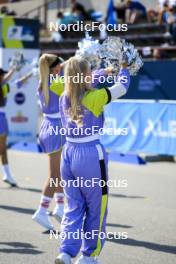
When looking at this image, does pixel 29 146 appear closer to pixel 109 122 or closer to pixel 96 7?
pixel 109 122

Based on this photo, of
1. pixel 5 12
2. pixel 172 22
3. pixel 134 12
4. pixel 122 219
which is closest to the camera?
pixel 122 219

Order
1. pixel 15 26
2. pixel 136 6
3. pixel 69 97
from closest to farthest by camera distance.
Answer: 1. pixel 69 97
2. pixel 15 26
3. pixel 136 6

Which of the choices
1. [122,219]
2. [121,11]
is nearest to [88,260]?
[122,219]

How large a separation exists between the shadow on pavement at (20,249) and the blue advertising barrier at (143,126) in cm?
702

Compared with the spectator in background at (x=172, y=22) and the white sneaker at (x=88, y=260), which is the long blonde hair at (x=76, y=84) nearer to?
the white sneaker at (x=88, y=260)

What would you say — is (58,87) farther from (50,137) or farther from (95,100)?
(95,100)

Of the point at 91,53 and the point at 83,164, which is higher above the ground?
the point at 91,53

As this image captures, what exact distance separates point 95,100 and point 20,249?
1913 millimetres

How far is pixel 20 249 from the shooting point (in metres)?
7.14

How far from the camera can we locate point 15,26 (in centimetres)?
1748

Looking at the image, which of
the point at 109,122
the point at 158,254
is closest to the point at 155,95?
the point at 109,122

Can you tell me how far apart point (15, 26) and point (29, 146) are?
10.1 ft

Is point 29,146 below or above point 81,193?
below

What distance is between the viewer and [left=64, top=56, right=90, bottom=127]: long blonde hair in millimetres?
6098
